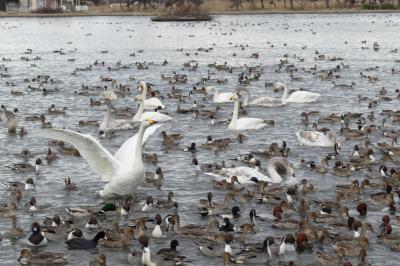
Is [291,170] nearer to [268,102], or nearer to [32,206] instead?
[32,206]

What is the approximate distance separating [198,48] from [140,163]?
156ft

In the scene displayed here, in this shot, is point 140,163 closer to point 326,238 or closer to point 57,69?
point 326,238

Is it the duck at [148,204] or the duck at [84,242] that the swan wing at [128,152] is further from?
the duck at [84,242]

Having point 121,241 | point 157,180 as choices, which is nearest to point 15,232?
point 121,241

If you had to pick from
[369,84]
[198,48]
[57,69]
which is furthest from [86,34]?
[369,84]

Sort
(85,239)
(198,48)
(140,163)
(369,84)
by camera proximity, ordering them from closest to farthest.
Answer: (85,239), (140,163), (369,84), (198,48)

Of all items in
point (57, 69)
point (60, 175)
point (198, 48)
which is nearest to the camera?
point (60, 175)

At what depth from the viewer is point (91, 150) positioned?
1708 centimetres

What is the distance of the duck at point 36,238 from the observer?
14.5 metres

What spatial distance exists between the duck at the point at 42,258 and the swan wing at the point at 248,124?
1304cm

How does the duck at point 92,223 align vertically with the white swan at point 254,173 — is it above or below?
below

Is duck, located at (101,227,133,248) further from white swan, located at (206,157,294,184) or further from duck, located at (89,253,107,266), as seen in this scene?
white swan, located at (206,157,294,184)

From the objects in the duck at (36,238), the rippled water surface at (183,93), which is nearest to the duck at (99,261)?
the rippled water surface at (183,93)

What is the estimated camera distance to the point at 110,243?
1436cm
